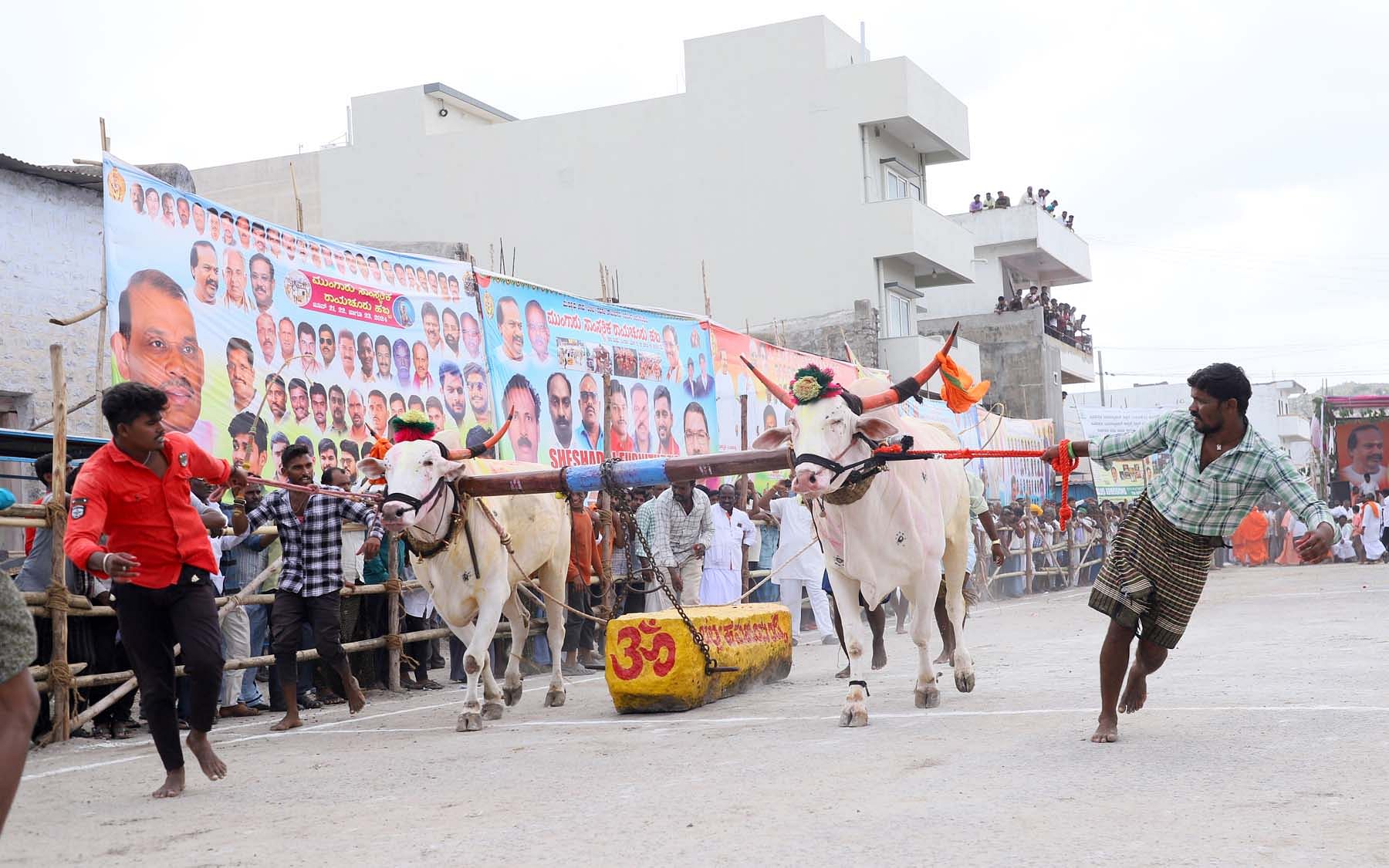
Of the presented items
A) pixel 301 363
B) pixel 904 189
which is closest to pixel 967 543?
pixel 301 363

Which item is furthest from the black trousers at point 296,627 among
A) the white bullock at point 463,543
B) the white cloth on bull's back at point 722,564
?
the white cloth on bull's back at point 722,564

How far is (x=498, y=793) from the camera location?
627 centimetres

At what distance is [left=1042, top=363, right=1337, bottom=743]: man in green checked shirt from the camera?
246 inches

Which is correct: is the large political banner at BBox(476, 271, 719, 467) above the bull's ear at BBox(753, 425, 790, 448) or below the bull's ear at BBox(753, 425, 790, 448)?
above

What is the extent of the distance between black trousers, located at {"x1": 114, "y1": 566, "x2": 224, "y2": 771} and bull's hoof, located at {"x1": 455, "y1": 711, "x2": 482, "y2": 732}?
2.25 m

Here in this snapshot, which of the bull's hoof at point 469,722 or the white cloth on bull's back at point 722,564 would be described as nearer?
the bull's hoof at point 469,722

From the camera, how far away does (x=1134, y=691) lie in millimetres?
6836

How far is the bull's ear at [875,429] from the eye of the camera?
25.7ft

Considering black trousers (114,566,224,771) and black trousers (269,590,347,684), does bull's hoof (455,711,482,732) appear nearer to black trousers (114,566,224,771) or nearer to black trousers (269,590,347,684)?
black trousers (269,590,347,684)

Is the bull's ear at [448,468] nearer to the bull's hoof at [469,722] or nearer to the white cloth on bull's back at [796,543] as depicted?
the bull's hoof at [469,722]

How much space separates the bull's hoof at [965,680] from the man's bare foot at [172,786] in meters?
4.76

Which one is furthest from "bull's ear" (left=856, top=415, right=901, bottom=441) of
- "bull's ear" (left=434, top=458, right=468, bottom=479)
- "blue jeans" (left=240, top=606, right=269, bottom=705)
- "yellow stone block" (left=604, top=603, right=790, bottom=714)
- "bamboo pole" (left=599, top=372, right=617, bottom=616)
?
"bamboo pole" (left=599, top=372, right=617, bottom=616)

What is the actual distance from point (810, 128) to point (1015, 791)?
93.5 feet

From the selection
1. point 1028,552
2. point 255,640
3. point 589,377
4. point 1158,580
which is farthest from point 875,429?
point 1028,552
